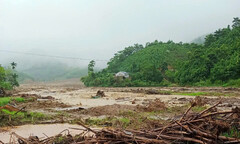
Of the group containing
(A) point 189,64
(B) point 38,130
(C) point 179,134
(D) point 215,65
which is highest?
(A) point 189,64

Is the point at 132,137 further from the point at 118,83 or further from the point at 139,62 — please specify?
the point at 139,62

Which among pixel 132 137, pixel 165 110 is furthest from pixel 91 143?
pixel 165 110

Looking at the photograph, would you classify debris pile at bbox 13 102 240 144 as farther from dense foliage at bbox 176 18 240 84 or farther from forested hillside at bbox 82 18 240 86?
dense foliage at bbox 176 18 240 84

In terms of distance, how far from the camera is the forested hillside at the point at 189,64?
1365 inches

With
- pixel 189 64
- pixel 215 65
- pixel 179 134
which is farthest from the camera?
pixel 189 64

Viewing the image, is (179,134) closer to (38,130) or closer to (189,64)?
(38,130)

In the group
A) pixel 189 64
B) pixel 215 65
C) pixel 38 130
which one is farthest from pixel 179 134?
pixel 189 64

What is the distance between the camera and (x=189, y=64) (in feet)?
135

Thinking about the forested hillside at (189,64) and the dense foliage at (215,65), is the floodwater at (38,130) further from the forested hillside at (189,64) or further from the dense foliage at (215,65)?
the dense foliage at (215,65)

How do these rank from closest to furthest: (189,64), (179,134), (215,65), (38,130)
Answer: (179,134)
(38,130)
(215,65)
(189,64)

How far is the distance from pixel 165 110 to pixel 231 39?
35.4 m

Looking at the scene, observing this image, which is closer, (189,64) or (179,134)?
(179,134)

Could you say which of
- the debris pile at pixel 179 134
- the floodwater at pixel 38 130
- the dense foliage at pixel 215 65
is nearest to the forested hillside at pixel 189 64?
the dense foliage at pixel 215 65

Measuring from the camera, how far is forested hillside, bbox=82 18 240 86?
1365 inches
